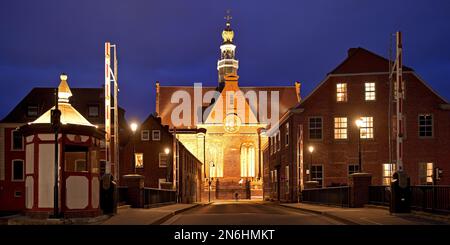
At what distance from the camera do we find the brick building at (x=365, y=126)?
168 ft

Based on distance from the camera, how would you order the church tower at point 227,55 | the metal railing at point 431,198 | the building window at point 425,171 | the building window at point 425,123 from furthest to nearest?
the church tower at point 227,55 < the building window at point 425,123 < the building window at point 425,171 < the metal railing at point 431,198

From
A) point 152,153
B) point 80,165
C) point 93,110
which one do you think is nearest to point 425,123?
point 152,153

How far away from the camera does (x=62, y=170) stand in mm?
21500

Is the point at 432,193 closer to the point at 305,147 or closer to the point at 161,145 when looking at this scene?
the point at 305,147

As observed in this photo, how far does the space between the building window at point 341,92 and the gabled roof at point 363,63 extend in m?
1.03

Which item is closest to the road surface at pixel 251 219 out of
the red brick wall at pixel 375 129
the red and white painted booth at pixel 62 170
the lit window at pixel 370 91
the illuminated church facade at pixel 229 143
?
the red and white painted booth at pixel 62 170

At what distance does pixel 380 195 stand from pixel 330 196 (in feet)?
25.1

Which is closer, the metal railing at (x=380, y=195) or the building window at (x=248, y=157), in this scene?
the metal railing at (x=380, y=195)

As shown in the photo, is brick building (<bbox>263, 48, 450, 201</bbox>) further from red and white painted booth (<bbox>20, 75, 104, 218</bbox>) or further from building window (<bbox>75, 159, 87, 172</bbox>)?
red and white painted booth (<bbox>20, 75, 104, 218</bbox>)

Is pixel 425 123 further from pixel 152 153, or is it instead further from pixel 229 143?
pixel 229 143

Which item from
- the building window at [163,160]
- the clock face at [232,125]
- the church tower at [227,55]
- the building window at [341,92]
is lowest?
the building window at [163,160]

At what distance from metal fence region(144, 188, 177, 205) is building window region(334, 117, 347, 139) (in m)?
13.5

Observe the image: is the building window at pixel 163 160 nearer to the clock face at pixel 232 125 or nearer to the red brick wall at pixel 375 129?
the red brick wall at pixel 375 129

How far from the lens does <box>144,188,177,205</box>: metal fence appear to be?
1318 inches
